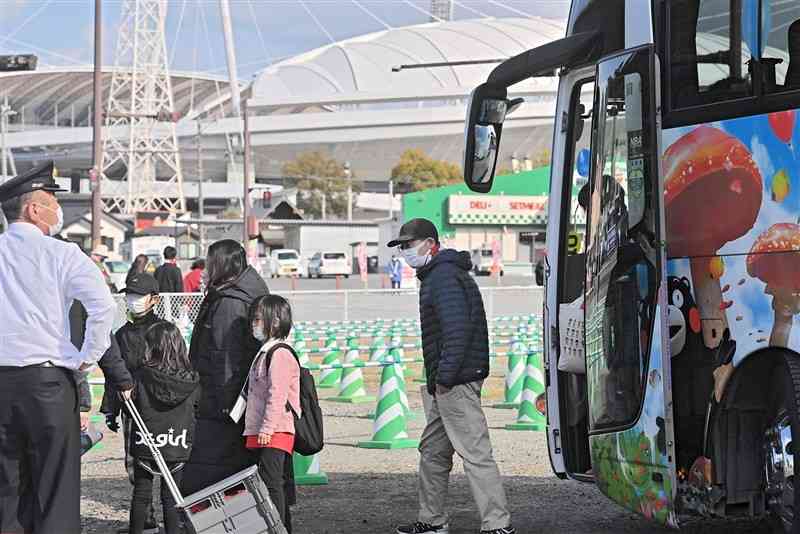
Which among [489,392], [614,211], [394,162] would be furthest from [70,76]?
[614,211]

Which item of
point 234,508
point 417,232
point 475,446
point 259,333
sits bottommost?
point 234,508

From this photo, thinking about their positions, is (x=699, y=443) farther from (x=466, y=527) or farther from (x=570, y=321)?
(x=466, y=527)

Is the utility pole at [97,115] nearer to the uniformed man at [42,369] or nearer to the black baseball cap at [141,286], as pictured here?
the black baseball cap at [141,286]

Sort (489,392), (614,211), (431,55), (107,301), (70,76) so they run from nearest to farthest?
(107,301), (614,211), (489,392), (431,55), (70,76)

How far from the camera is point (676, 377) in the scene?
21.7ft

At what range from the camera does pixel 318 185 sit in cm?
10962

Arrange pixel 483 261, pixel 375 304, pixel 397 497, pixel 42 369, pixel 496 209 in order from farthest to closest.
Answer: pixel 496 209, pixel 483 261, pixel 375 304, pixel 397 497, pixel 42 369

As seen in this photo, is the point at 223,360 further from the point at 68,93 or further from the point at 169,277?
the point at 68,93

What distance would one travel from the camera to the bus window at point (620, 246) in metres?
6.57

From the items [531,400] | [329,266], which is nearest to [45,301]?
[531,400]

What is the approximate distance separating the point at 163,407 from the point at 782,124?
3.64 m

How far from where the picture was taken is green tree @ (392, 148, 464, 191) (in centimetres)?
11069

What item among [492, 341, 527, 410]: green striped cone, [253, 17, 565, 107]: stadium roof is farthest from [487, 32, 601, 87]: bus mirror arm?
[253, 17, 565, 107]: stadium roof

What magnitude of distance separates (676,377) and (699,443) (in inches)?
13.2
